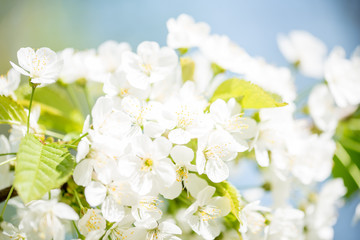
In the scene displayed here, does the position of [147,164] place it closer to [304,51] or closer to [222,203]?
[222,203]

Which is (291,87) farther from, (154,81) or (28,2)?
(28,2)

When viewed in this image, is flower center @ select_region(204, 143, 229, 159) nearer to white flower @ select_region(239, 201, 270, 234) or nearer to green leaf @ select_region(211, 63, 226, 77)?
white flower @ select_region(239, 201, 270, 234)

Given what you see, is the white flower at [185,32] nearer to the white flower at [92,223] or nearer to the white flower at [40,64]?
the white flower at [40,64]

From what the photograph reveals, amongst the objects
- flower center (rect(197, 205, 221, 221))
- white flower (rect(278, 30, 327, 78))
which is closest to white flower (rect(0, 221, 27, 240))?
flower center (rect(197, 205, 221, 221))

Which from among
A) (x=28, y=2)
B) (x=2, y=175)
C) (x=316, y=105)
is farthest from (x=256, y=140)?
(x=28, y=2)

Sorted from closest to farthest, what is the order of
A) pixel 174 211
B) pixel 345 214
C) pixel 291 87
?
pixel 174 211, pixel 291 87, pixel 345 214

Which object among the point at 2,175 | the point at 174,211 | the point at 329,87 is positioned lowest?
the point at 174,211
